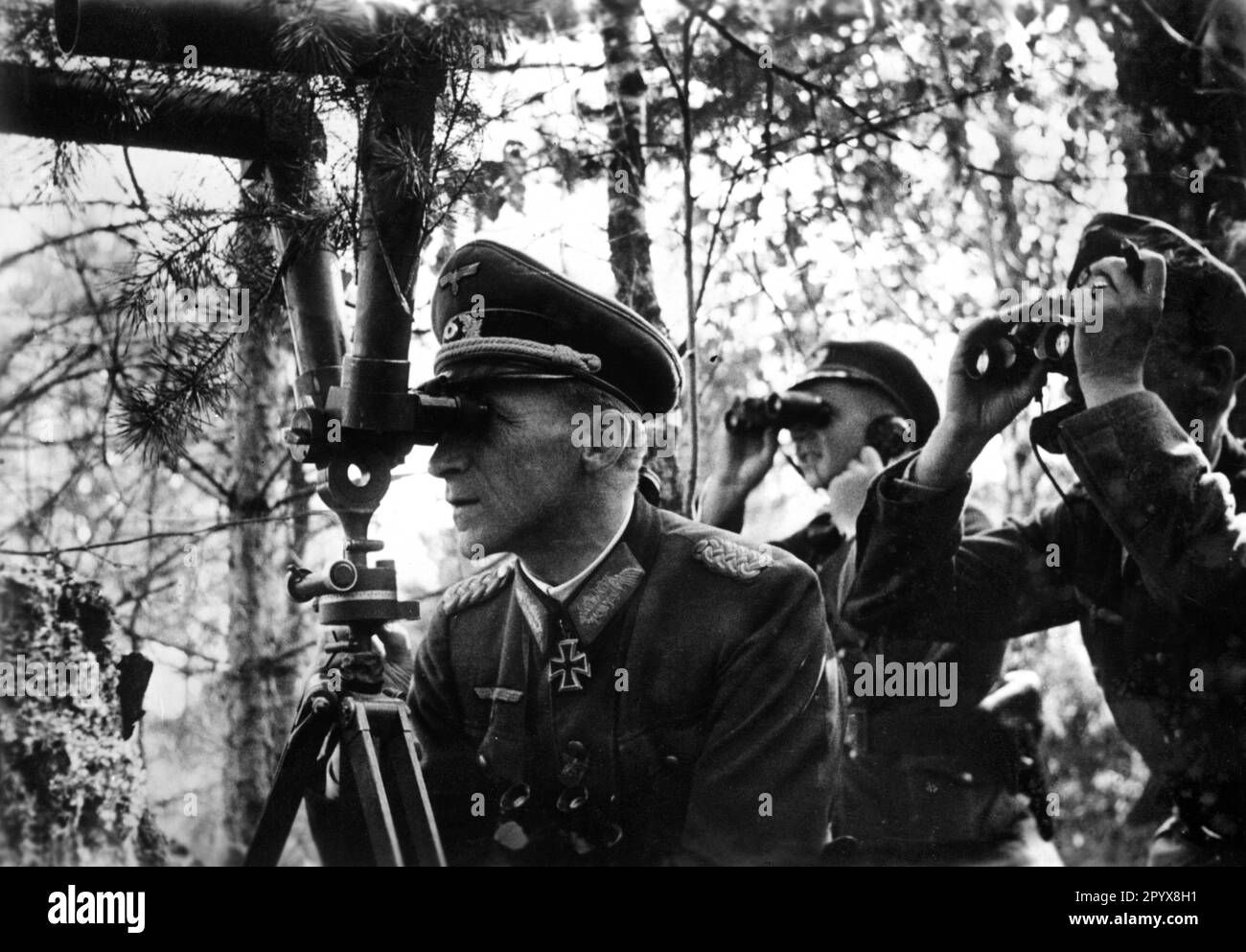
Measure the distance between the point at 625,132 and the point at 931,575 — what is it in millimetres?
1366

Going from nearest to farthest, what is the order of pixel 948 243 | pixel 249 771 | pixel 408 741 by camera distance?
pixel 408 741 < pixel 249 771 < pixel 948 243

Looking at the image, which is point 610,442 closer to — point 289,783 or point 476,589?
point 476,589

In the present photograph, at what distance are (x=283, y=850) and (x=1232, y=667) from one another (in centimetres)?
239

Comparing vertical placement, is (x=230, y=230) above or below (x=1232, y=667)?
above

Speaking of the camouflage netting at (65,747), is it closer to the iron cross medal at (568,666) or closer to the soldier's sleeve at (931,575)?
the iron cross medal at (568,666)

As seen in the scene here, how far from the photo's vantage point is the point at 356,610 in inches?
143

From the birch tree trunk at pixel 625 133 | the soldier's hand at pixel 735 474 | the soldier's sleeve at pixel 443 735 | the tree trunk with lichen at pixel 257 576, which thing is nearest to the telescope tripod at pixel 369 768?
the soldier's sleeve at pixel 443 735

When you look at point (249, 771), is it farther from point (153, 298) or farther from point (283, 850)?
point (153, 298)

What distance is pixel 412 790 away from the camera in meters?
3.60

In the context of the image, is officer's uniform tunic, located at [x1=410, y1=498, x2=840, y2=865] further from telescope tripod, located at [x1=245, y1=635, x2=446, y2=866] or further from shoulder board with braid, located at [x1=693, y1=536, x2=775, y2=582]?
telescope tripod, located at [x1=245, y1=635, x2=446, y2=866]

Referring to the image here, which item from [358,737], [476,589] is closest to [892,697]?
[476,589]

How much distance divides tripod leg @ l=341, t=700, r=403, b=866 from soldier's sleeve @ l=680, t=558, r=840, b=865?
2.24 ft

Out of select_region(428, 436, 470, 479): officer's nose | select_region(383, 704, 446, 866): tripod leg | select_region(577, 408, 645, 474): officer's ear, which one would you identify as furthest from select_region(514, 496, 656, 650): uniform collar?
select_region(383, 704, 446, 866): tripod leg
